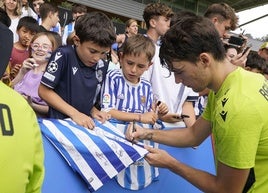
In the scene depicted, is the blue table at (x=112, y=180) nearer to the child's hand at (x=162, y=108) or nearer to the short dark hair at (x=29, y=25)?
the child's hand at (x=162, y=108)

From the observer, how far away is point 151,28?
402cm

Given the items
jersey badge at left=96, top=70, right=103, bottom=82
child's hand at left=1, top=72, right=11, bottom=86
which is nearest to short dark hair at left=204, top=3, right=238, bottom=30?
jersey badge at left=96, top=70, right=103, bottom=82

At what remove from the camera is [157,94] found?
3414mm

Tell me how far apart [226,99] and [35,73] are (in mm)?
1985

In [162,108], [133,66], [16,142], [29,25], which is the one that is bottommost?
[162,108]

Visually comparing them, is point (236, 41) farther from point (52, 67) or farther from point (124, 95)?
point (52, 67)

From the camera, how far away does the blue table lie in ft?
7.71

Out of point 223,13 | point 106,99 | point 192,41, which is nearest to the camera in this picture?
point 192,41

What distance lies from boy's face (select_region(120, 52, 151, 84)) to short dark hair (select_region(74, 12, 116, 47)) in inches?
10.5

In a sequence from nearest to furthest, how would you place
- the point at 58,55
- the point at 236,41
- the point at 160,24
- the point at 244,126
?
1. the point at 244,126
2. the point at 58,55
3. the point at 160,24
4. the point at 236,41

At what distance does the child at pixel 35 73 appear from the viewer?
309cm

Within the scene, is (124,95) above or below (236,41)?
below

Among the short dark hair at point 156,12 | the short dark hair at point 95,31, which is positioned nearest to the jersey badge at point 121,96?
the short dark hair at point 95,31

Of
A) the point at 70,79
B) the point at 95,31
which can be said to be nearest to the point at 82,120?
the point at 70,79
